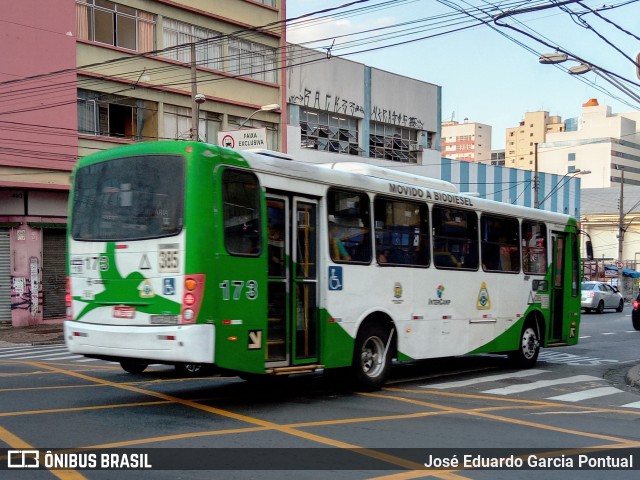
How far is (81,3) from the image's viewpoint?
27.9 meters

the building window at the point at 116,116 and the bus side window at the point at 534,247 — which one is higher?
the building window at the point at 116,116

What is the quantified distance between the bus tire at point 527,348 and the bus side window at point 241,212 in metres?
7.80

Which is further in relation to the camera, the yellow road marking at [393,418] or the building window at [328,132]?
the building window at [328,132]

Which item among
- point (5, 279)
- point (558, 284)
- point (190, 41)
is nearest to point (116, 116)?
point (190, 41)

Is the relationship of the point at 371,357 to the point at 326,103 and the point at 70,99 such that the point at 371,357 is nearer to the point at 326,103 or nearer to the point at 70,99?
the point at 70,99

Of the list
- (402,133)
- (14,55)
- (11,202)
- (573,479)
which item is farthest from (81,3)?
(573,479)

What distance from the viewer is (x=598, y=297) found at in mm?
38656

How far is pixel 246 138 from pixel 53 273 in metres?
8.31

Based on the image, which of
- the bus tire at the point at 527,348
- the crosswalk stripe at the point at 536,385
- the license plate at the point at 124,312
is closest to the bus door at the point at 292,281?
the license plate at the point at 124,312

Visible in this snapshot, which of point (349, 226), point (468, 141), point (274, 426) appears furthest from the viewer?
point (468, 141)

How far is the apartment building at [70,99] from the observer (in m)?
26.1

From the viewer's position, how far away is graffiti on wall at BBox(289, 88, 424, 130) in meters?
35.4

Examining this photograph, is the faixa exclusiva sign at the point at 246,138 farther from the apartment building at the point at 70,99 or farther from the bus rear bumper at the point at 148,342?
→ the bus rear bumper at the point at 148,342

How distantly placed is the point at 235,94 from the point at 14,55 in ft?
31.9
